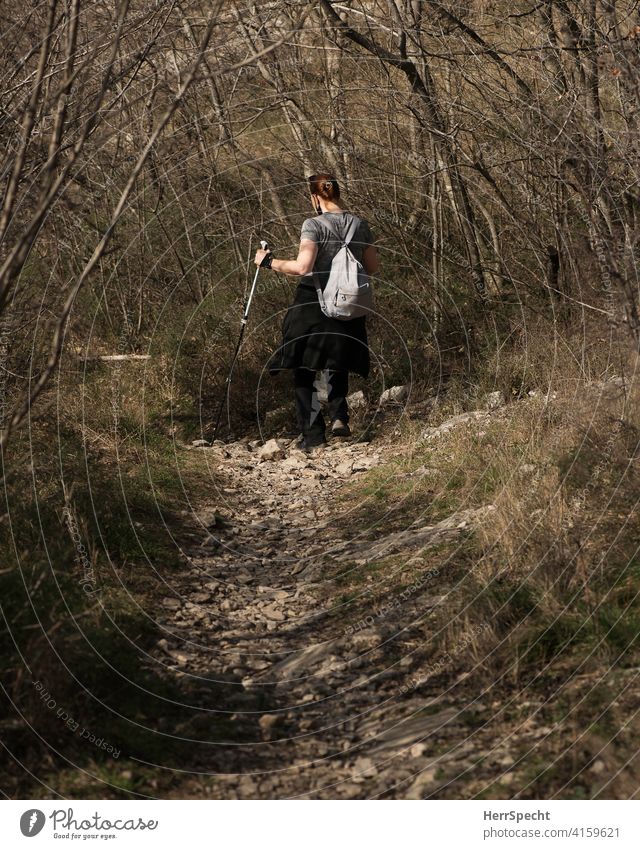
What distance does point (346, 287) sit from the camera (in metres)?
7.72

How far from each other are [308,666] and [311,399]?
3.86m

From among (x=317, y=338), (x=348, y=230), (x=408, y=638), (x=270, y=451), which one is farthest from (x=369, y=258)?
(x=408, y=638)

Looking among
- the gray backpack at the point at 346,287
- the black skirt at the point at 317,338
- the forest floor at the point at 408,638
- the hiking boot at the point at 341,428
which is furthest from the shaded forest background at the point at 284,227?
the black skirt at the point at 317,338

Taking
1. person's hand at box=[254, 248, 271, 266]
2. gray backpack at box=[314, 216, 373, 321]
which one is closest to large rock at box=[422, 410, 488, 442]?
gray backpack at box=[314, 216, 373, 321]

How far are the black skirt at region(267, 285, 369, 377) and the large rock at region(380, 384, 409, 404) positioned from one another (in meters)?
0.89

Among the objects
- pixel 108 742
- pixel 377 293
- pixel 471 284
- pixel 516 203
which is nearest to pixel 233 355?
pixel 377 293

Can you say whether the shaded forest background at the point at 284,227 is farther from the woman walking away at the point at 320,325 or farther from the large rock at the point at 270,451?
the woman walking away at the point at 320,325

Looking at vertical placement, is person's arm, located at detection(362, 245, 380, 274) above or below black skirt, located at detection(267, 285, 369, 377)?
above

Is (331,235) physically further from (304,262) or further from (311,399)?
(311,399)

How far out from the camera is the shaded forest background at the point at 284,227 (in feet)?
21.1

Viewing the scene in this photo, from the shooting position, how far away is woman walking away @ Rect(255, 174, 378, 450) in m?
7.79

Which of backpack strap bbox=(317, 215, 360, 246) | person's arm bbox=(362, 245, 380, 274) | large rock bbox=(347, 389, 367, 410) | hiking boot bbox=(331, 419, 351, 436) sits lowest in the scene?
hiking boot bbox=(331, 419, 351, 436)

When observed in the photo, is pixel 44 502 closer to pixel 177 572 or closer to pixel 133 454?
pixel 177 572

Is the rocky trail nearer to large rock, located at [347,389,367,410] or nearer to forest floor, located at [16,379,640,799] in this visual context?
forest floor, located at [16,379,640,799]
